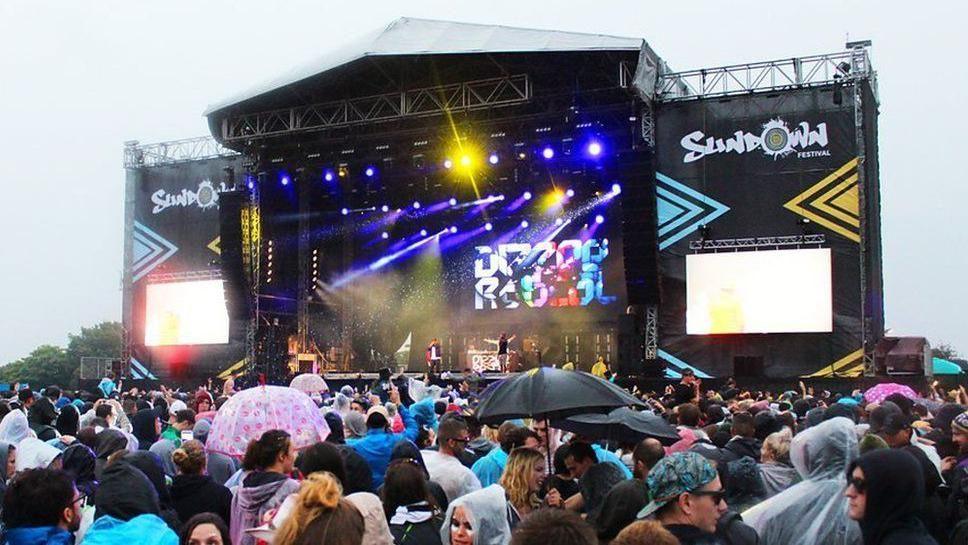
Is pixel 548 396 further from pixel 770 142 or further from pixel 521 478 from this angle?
pixel 770 142

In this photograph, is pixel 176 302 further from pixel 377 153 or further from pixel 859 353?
pixel 859 353

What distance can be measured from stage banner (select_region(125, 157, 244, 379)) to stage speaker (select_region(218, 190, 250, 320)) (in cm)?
207

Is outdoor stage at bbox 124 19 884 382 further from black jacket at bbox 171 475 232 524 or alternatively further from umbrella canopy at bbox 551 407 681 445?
black jacket at bbox 171 475 232 524

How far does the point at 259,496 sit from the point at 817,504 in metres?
2.34

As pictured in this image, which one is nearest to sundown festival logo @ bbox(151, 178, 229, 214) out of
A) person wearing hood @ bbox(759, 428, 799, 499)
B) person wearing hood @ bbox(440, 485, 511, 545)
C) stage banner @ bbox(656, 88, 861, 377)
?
stage banner @ bbox(656, 88, 861, 377)

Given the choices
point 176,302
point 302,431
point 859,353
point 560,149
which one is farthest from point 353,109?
point 302,431

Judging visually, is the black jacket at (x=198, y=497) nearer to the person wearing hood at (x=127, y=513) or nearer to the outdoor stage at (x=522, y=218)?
the person wearing hood at (x=127, y=513)

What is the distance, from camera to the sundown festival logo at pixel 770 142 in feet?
68.8

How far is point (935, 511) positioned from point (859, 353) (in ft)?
55.4

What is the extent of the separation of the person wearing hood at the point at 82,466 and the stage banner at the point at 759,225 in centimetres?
1697

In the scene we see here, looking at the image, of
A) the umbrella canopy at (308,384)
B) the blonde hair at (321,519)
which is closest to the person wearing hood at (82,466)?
the blonde hair at (321,519)

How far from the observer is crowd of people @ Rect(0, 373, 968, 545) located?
3221 mm

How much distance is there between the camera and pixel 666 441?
579 cm

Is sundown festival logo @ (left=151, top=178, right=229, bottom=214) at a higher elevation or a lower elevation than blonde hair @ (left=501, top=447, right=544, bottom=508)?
higher
